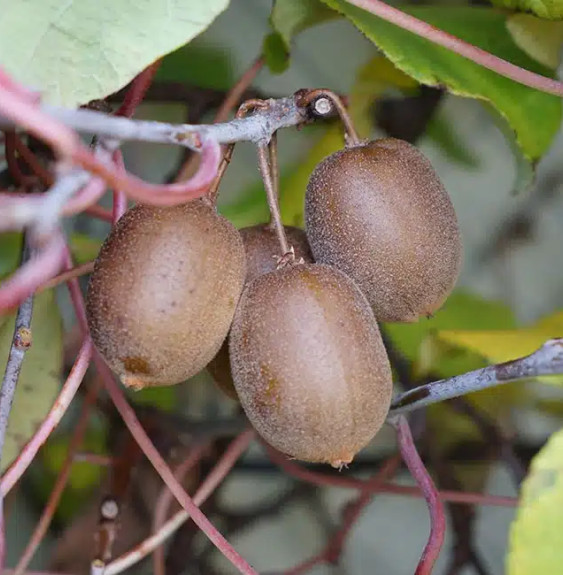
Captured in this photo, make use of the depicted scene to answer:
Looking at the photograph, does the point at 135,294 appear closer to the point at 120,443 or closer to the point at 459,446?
the point at 120,443

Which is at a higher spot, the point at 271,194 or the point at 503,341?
the point at 271,194

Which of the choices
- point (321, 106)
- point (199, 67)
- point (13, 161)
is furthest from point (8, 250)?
point (321, 106)

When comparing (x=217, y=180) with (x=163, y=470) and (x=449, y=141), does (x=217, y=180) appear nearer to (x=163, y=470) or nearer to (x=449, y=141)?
(x=163, y=470)

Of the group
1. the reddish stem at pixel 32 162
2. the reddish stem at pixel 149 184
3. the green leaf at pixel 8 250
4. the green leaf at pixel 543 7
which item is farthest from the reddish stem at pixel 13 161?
the green leaf at pixel 543 7

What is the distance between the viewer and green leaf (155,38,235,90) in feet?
A: 2.74

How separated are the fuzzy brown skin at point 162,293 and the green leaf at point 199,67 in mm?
405

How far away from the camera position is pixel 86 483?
3.27 ft

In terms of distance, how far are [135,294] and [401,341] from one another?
1.41ft

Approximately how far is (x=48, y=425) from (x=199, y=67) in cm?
50

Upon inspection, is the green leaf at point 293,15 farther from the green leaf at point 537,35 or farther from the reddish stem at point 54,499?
the reddish stem at point 54,499

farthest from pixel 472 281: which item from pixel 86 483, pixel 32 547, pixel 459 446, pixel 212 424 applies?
pixel 32 547

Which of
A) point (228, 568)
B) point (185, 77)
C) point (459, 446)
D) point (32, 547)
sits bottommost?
point (228, 568)

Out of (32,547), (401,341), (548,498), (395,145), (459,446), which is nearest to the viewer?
(548,498)

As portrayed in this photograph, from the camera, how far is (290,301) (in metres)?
0.44
